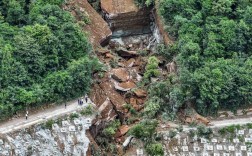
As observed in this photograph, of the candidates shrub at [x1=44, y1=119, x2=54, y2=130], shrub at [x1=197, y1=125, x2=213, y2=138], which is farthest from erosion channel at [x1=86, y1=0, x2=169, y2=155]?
shrub at [x1=197, y1=125, x2=213, y2=138]

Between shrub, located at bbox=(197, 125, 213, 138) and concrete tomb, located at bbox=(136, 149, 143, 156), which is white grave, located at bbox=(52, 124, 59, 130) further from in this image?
shrub, located at bbox=(197, 125, 213, 138)

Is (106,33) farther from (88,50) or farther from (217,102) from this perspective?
(217,102)

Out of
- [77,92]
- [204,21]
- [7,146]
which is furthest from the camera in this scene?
[204,21]

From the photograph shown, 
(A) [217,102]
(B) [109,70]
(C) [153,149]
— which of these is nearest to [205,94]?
(A) [217,102]

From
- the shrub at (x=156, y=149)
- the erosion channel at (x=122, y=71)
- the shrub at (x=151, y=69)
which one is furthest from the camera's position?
the shrub at (x=151, y=69)

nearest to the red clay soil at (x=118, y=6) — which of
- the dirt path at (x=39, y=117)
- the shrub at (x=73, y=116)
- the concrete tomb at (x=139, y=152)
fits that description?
the dirt path at (x=39, y=117)

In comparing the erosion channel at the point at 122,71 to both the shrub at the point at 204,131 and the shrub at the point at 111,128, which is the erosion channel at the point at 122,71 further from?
the shrub at the point at 204,131
